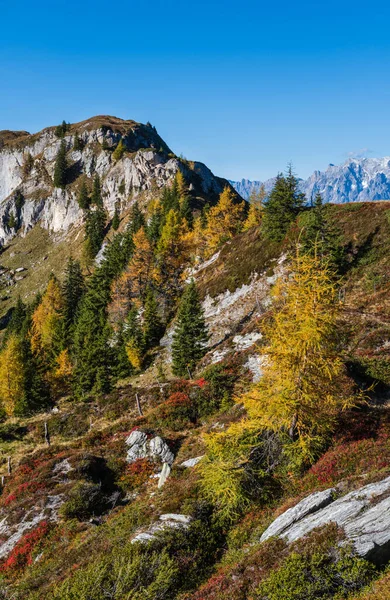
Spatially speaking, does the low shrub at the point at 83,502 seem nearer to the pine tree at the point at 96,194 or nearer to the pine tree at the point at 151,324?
the pine tree at the point at 151,324

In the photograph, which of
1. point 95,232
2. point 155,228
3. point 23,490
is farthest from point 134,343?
point 95,232

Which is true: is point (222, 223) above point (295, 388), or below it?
above

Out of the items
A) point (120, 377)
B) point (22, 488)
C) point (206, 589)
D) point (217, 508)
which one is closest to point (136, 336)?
point (120, 377)

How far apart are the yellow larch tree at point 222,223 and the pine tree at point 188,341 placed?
24849mm

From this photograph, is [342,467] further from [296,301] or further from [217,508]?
[296,301]

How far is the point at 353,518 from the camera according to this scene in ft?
31.6

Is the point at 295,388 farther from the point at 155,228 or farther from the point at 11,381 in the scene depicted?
the point at 155,228

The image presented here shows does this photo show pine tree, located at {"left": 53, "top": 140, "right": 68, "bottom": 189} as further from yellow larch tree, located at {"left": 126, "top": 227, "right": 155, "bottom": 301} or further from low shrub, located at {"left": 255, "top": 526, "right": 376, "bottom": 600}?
low shrub, located at {"left": 255, "top": 526, "right": 376, "bottom": 600}

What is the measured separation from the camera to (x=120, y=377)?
4881 cm

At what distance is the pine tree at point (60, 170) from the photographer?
127938 mm

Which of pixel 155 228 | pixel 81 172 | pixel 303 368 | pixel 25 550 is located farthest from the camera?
pixel 81 172

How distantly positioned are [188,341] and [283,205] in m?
25.9

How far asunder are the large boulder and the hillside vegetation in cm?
16

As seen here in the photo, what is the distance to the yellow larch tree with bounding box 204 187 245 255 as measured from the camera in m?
66.7
